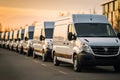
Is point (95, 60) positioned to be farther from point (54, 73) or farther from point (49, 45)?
point (49, 45)

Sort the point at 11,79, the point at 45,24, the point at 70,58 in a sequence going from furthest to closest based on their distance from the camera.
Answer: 1. the point at 45,24
2. the point at 70,58
3. the point at 11,79

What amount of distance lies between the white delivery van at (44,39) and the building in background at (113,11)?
85910 millimetres

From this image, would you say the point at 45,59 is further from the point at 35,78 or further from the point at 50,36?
the point at 35,78

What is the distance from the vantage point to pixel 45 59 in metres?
27.2

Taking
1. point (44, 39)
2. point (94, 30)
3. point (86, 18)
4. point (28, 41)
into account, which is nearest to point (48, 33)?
point (44, 39)

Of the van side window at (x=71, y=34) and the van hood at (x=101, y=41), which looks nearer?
the van hood at (x=101, y=41)

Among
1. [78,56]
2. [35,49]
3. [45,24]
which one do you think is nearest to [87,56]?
[78,56]

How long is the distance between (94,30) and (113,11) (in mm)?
109339

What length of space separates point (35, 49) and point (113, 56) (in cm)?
1453

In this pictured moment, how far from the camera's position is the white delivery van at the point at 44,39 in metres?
27.1

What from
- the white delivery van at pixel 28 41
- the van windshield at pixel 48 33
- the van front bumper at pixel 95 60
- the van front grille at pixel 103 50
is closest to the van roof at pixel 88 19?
the van front grille at pixel 103 50

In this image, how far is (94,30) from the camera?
19.1 metres

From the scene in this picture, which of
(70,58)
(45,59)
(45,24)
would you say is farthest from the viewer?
(45,24)

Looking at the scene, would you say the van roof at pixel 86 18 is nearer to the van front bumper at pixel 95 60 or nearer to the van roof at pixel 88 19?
the van roof at pixel 88 19
